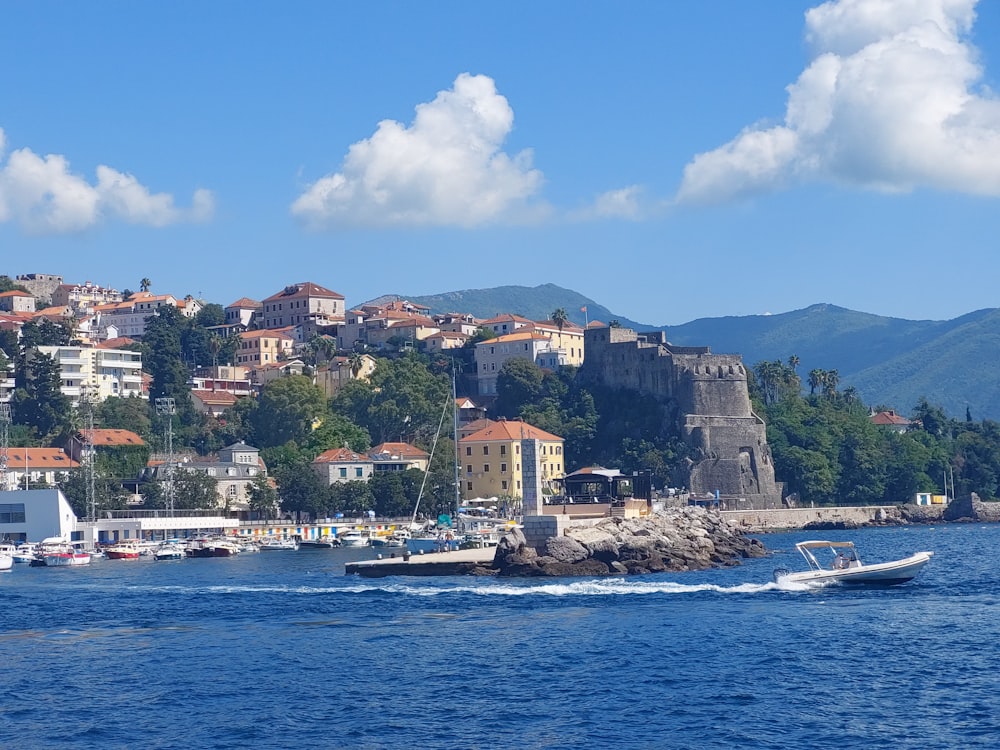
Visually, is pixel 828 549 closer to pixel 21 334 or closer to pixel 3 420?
pixel 3 420

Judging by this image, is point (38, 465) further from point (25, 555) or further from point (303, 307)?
point (303, 307)

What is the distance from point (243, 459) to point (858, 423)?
50.4 metres

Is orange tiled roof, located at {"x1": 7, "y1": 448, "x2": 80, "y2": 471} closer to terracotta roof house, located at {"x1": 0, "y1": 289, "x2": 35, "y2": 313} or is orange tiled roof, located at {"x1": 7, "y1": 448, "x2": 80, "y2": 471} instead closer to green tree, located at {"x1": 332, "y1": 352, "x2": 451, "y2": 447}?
green tree, located at {"x1": 332, "y1": 352, "x2": 451, "y2": 447}

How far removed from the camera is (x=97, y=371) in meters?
121

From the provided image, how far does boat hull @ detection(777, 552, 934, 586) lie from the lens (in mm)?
47406

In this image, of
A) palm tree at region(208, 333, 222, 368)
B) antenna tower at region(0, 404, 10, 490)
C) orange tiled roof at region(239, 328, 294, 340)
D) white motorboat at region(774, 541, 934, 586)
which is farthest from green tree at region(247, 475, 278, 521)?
white motorboat at region(774, 541, 934, 586)

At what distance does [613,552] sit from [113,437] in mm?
56524

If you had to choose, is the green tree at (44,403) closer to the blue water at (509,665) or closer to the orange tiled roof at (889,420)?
the blue water at (509,665)

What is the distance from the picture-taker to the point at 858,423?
4626 inches

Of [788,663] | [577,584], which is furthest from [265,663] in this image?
[577,584]

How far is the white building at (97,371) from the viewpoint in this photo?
11812 centimetres

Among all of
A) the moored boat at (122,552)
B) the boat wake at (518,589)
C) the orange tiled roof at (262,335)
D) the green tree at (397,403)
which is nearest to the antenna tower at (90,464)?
the moored boat at (122,552)

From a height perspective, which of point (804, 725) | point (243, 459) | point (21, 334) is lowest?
point (804, 725)

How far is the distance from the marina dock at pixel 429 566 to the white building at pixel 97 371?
64.6m
